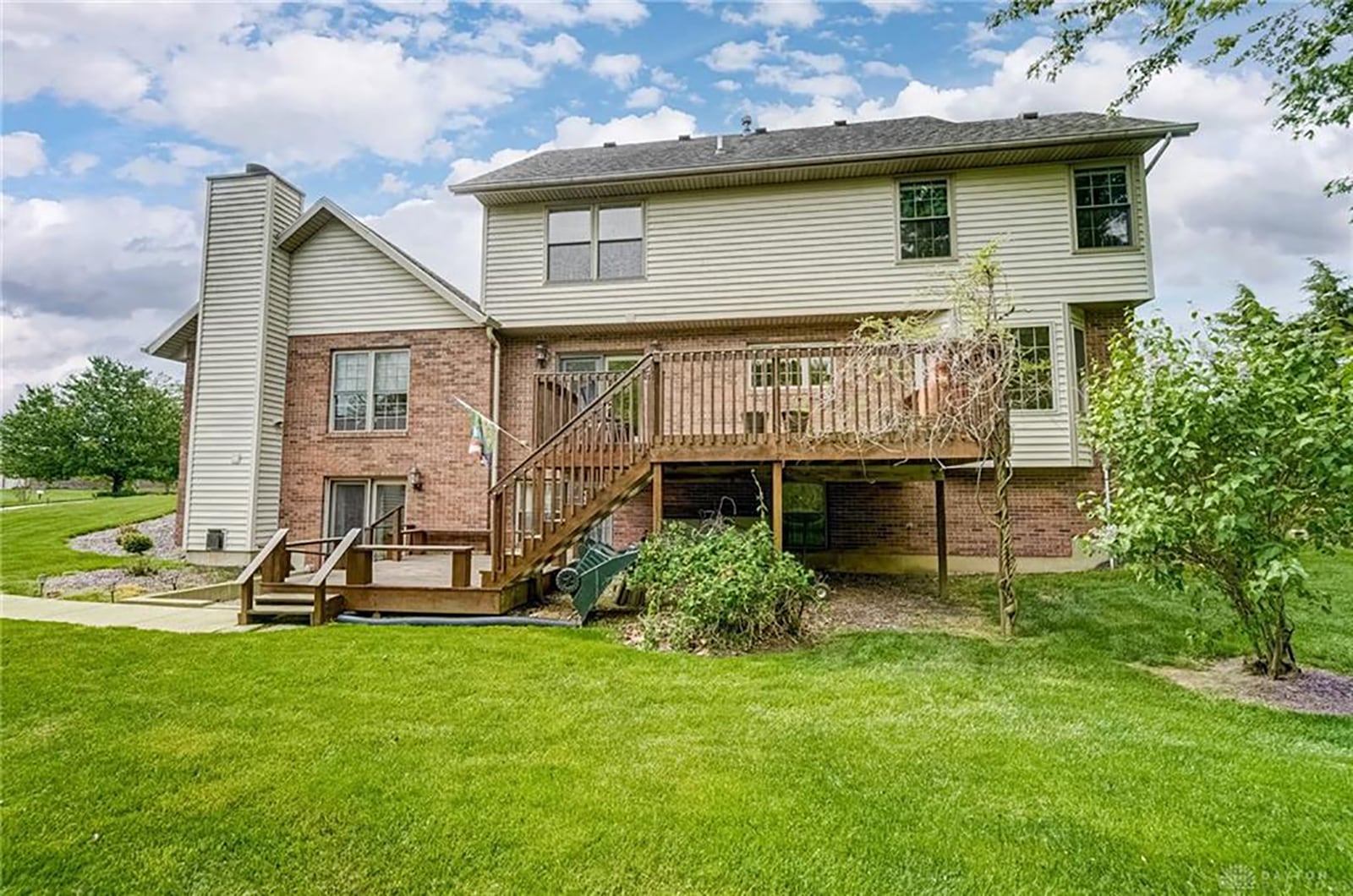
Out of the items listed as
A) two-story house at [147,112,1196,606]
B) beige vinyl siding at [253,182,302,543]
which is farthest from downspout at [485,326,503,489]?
beige vinyl siding at [253,182,302,543]

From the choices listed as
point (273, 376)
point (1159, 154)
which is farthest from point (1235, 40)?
point (273, 376)

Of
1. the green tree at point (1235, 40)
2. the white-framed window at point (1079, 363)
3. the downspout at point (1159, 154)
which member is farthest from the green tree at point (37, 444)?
the downspout at point (1159, 154)

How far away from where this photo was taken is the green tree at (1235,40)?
7.91m

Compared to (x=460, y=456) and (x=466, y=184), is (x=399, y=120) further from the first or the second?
(x=460, y=456)

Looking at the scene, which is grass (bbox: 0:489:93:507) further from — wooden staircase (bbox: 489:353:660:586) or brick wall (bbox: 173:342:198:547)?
wooden staircase (bbox: 489:353:660:586)

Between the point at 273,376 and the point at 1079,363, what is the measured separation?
44.4 ft

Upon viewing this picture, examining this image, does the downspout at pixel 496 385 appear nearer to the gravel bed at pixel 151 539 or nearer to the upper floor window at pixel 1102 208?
the gravel bed at pixel 151 539

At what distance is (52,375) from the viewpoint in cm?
3506

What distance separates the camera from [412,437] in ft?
38.5

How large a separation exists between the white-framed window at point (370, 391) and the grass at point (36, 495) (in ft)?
67.8

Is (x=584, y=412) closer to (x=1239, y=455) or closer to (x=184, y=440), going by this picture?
(x=1239, y=455)

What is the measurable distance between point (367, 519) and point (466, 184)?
240 inches

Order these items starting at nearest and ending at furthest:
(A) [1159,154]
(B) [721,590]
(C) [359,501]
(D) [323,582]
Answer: (B) [721,590] < (D) [323,582] < (A) [1159,154] < (C) [359,501]

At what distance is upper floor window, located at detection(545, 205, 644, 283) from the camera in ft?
37.5
